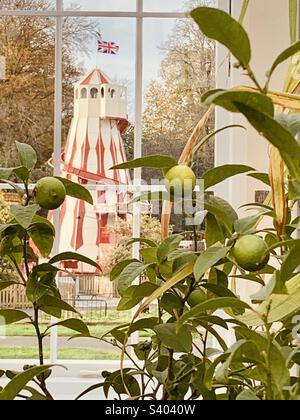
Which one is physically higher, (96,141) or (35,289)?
(96,141)

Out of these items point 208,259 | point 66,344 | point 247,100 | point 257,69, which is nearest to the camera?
point 247,100

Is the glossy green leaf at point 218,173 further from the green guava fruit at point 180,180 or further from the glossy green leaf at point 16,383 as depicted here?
the glossy green leaf at point 16,383

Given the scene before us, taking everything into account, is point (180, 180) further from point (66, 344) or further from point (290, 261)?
point (66, 344)

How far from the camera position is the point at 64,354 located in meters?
2.00

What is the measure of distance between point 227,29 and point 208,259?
0.46ft

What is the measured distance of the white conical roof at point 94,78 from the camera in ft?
6.70

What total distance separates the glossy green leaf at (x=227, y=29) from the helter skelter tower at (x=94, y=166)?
5.59ft

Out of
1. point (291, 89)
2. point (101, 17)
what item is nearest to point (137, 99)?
point (101, 17)

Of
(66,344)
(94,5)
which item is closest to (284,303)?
(66,344)

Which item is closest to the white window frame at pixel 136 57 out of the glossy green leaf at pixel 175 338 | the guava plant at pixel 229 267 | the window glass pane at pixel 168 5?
the window glass pane at pixel 168 5

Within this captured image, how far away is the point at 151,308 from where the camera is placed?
185 centimetres

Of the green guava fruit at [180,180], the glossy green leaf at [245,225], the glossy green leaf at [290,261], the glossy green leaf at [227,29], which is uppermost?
the glossy green leaf at [227,29]
